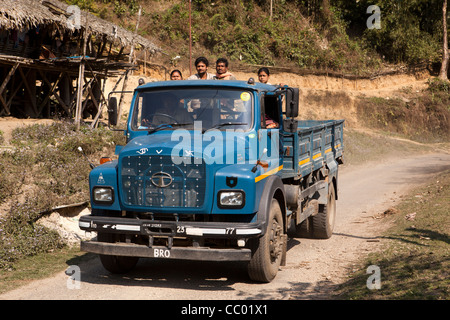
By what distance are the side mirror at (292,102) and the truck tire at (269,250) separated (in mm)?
1242

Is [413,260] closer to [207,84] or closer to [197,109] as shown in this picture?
[197,109]

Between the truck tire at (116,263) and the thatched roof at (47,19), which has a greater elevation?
the thatched roof at (47,19)

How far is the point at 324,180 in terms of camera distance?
1052cm

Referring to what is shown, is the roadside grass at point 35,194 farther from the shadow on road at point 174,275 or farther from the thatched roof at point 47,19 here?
the thatched roof at point 47,19

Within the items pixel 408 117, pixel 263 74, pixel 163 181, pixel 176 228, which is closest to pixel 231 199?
pixel 176 228

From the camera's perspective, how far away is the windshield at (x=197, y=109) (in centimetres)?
734

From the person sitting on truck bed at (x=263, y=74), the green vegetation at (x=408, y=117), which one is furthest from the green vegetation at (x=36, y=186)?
the green vegetation at (x=408, y=117)

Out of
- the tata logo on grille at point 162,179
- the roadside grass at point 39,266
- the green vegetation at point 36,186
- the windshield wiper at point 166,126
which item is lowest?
the roadside grass at point 39,266

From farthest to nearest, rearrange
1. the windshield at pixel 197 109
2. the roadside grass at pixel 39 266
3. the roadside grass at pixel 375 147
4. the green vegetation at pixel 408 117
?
the green vegetation at pixel 408 117 < the roadside grass at pixel 375 147 < the windshield at pixel 197 109 < the roadside grass at pixel 39 266

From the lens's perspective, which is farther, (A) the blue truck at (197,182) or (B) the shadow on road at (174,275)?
(B) the shadow on road at (174,275)

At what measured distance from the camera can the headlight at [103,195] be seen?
6.80m

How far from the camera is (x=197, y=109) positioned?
7.43m

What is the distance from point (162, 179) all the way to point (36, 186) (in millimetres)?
4746

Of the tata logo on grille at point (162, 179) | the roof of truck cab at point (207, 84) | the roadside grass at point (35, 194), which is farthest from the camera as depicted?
the roadside grass at point (35, 194)
